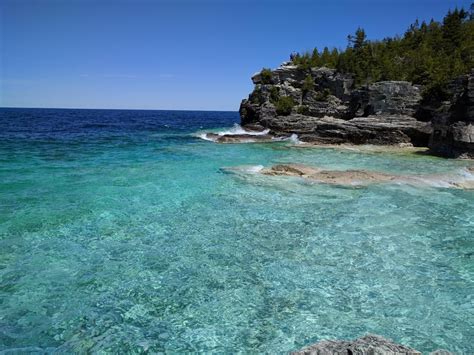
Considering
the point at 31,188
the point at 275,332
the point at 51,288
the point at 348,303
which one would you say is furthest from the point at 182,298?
the point at 31,188

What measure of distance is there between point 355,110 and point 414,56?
15.6 meters

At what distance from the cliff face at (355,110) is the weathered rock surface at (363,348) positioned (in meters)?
34.5

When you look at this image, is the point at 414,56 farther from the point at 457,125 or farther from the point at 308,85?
the point at 457,125

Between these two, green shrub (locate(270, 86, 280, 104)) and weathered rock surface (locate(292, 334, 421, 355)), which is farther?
green shrub (locate(270, 86, 280, 104))

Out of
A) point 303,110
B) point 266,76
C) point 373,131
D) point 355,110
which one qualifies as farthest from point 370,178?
point 266,76

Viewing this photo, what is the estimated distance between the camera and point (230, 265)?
37.1 ft

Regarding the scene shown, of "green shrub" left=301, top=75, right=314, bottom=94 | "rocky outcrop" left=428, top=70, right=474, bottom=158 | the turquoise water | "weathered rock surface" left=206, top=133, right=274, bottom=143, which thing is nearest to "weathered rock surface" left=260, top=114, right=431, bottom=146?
"rocky outcrop" left=428, top=70, right=474, bottom=158

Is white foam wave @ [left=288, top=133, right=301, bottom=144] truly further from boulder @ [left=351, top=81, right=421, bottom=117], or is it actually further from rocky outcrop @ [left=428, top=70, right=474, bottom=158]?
rocky outcrop @ [left=428, top=70, right=474, bottom=158]

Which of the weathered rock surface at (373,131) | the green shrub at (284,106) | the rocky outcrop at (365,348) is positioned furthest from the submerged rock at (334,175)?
the green shrub at (284,106)

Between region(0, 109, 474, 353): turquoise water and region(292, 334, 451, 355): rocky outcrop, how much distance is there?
2852 mm

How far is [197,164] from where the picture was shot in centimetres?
3017

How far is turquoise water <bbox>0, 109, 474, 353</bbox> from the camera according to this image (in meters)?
8.11

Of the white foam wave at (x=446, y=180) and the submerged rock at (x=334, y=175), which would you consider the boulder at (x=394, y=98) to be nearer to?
the white foam wave at (x=446, y=180)

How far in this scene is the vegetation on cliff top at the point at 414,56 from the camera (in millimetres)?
49156
